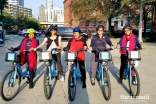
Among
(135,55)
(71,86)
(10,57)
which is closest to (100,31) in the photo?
(135,55)

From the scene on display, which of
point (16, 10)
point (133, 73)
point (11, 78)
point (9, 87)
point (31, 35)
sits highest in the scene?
point (16, 10)

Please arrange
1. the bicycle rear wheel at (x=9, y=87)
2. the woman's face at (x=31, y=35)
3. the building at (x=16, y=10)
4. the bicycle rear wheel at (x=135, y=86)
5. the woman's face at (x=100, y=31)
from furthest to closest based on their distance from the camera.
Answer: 1. the building at (x=16, y=10)
2. the woman's face at (x=31, y=35)
3. the woman's face at (x=100, y=31)
4. the bicycle rear wheel at (x=135, y=86)
5. the bicycle rear wheel at (x=9, y=87)

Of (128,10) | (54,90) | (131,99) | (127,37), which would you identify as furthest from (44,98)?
(128,10)

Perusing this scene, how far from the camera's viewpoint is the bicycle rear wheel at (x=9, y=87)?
3474 millimetres

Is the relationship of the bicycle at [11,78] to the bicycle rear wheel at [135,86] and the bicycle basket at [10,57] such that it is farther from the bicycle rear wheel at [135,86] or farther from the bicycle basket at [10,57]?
the bicycle rear wheel at [135,86]

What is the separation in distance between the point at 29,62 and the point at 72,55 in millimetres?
1365

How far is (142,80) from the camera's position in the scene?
4.89 meters

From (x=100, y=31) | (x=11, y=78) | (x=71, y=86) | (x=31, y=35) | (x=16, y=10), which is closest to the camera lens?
(x=71, y=86)

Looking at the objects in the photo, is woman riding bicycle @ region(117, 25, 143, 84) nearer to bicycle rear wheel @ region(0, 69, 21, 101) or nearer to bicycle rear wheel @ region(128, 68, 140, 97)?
bicycle rear wheel @ region(128, 68, 140, 97)

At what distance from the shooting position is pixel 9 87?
12.4ft

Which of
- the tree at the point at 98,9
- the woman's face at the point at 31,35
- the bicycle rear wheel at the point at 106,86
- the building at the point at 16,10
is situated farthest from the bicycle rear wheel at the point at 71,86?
the building at the point at 16,10

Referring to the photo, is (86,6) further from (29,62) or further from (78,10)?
(29,62)

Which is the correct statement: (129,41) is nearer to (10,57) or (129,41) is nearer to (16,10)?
(10,57)

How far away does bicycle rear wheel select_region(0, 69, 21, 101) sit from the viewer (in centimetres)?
347
